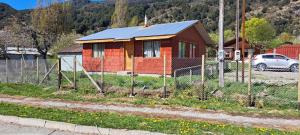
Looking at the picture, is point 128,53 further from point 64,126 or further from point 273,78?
point 64,126

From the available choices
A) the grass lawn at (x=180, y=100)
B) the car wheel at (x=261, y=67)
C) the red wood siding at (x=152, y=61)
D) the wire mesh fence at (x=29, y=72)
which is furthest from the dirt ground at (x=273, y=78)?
the wire mesh fence at (x=29, y=72)

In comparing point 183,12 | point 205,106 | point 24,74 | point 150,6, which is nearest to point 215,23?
point 183,12

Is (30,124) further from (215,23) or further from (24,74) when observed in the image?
(215,23)

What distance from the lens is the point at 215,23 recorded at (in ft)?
339

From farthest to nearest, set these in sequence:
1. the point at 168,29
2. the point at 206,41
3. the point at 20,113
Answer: the point at 206,41
the point at 168,29
the point at 20,113

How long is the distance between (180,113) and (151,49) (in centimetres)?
1576

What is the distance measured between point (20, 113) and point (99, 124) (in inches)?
124

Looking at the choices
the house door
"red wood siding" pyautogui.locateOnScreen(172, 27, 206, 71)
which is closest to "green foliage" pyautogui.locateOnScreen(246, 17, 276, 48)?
"red wood siding" pyautogui.locateOnScreen(172, 27, 206, 71)

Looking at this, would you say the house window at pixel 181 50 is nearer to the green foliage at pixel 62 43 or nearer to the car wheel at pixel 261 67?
the car wheel at pixel 261 67

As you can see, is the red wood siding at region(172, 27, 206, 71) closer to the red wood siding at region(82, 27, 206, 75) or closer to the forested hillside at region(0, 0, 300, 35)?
the red wood siding at region(82, 27, 206, 75)

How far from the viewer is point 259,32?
80.5 meters

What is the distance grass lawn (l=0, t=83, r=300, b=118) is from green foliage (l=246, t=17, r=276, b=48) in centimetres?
6595

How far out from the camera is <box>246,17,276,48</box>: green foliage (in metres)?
79.8

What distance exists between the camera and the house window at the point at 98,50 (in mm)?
30875
